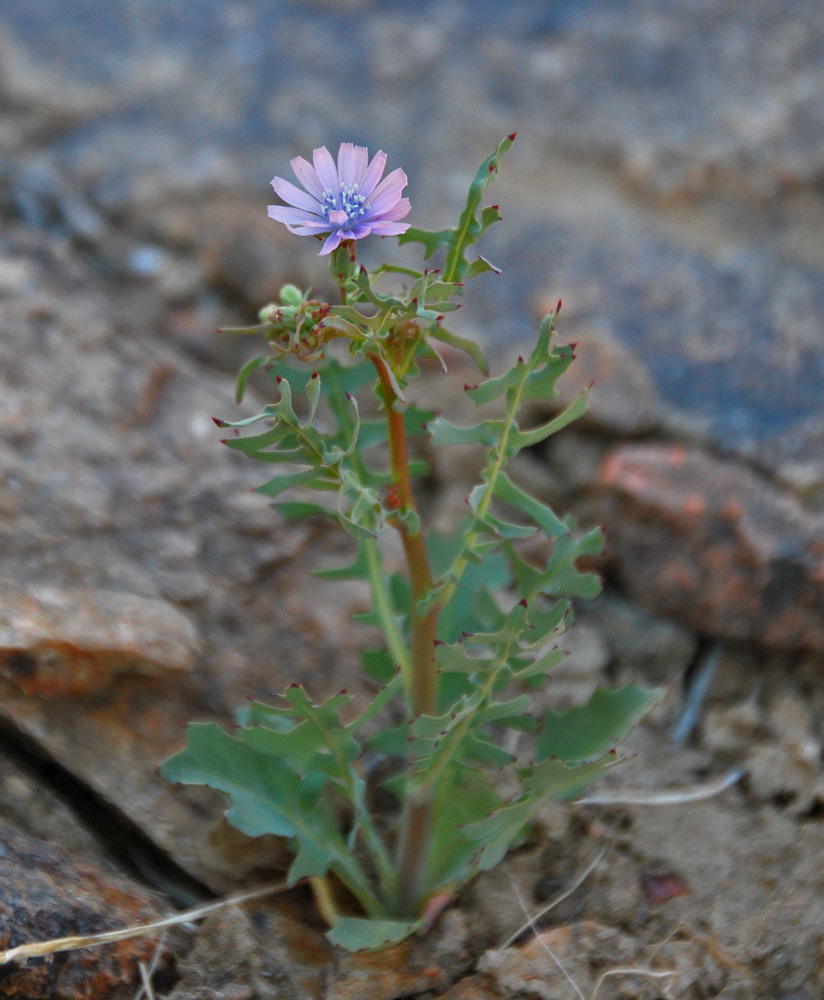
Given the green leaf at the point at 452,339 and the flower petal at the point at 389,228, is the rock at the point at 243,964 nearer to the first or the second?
the green leaf at the point at 452,339

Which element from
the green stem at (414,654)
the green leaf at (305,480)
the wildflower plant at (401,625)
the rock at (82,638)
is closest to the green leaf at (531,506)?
the wildflower plant at (401,625)

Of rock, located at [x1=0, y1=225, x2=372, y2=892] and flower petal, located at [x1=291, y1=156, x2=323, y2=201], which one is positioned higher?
flower petal, located at [x1=291, y1=156, x2=323, y2=201]

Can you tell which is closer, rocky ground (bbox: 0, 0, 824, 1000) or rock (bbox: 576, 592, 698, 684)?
rocky ground (bbox: 0, 0, 824, 1000)

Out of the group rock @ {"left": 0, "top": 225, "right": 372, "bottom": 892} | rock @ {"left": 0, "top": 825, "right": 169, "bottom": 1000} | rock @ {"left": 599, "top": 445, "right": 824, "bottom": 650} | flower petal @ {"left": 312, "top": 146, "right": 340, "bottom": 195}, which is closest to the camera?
flower petal @ {"left": 312, "top": 146, "right": 340, "bottom": 195}

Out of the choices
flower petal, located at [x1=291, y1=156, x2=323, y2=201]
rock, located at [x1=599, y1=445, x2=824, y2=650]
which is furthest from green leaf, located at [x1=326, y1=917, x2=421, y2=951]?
flower petal, located at [x1=291, y1=156, x2=323, y2=201]

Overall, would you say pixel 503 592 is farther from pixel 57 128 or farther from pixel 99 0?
pixel 99 0

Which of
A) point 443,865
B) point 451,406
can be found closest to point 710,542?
point 451,406

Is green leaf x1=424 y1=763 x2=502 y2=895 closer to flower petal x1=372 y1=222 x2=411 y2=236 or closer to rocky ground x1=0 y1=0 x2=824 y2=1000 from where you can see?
rocky ground x1=0 y1=0 x2=824 y2=1000

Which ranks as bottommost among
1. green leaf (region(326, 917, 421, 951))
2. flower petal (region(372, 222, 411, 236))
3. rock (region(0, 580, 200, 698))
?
green leaf (region(326, 917, 421, 951))

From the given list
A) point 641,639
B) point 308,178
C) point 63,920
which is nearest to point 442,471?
point 641,639
